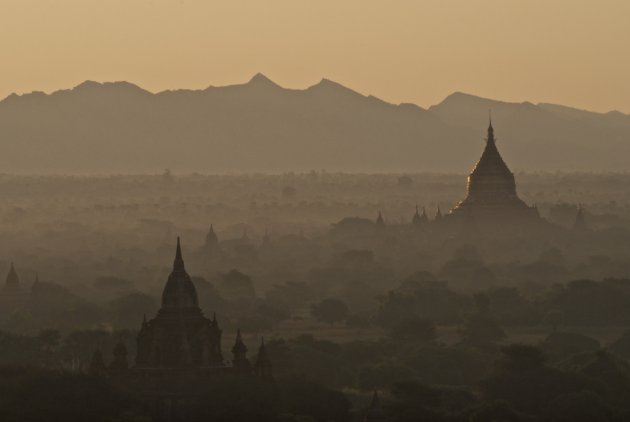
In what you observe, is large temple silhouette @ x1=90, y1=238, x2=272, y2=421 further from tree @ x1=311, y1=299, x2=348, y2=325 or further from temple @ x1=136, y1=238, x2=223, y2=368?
tree @ x1=311, y1=299, x2=348, y2=325

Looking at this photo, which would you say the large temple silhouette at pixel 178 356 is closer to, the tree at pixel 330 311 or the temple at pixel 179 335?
the temple at pixel 179 335

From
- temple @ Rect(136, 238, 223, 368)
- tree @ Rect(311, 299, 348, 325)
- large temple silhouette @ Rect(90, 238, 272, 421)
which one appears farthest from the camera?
tree @ Rect(311, 299, 348, 325)

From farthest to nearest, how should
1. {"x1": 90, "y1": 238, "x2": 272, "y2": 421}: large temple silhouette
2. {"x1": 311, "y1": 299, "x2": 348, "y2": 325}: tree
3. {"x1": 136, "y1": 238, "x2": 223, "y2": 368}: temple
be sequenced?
1. {"x1": 311, "y1": 299, "x2": 348, "y2": 325}: tree
2. {"x1": 136, "y1": 238, "x2": 223, "y2": 368}: temple
3. {"x1": 90, "y1": 238, "x2": 272, "y2": 421}: large temple silhouette

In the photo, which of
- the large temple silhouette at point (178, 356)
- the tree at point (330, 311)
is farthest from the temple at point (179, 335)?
the tree at point (330, 311)

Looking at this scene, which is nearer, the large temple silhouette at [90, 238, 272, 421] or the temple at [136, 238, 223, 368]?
the large temple silhouette at [90, 238, 272, 421]

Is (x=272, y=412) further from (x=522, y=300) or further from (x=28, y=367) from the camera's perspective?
(x=522, y=300)

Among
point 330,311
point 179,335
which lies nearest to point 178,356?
point 179,335

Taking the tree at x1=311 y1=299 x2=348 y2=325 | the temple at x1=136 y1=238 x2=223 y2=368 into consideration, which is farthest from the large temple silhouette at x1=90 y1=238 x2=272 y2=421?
the tree at x1=311 y1=299 x2=348 y2=325

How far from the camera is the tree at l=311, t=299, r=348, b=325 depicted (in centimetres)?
14325

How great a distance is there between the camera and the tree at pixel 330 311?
143250mm

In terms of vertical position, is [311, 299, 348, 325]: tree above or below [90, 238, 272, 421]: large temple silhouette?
above

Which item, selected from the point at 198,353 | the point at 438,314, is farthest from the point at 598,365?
the point at 438,314

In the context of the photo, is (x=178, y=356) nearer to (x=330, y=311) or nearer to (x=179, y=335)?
(x=179, y=335)

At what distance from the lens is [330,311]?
144000mm
